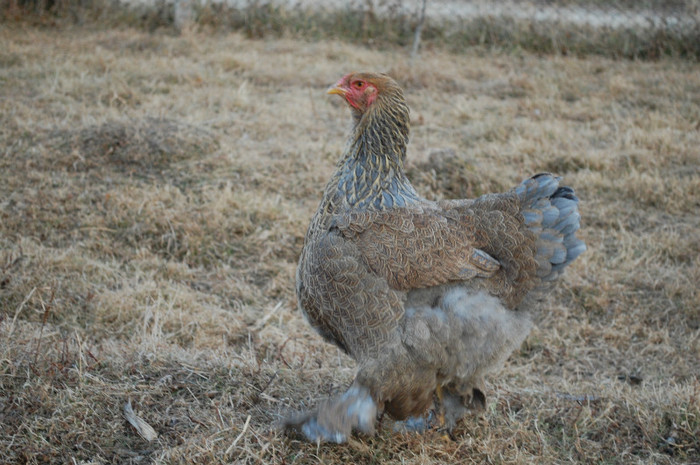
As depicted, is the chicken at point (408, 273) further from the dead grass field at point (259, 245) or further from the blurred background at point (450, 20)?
the blurred background at point (450, 20)

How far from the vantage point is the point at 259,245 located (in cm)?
459

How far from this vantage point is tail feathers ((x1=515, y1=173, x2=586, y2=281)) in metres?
2.91

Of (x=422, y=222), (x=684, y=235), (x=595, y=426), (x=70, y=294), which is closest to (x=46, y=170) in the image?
(x=70, y=294)

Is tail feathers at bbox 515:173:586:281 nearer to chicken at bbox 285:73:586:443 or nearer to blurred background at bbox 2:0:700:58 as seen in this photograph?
chicken at bbox 285:73:586:443

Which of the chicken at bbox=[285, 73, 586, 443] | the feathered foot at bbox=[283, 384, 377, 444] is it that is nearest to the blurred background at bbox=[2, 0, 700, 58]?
the chicken at bbox=[285, 73, 586, 443]

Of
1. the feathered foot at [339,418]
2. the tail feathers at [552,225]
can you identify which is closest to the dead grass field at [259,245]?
the feathered foot at [339,418]

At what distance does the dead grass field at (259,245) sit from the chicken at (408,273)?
0.28 meters

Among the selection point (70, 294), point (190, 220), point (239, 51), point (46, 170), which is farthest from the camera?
point (239, 51)

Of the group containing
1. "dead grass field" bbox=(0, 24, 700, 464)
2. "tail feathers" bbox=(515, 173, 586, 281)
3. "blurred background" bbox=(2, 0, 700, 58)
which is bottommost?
"dead grass field" bbox=(0, 24, 700, 464)

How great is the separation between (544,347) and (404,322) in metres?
1.61

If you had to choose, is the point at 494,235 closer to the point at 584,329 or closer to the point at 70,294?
the point at 584,329

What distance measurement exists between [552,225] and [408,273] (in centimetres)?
70

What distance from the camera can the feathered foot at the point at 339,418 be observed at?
254 centimetres

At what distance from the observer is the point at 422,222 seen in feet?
9.37
